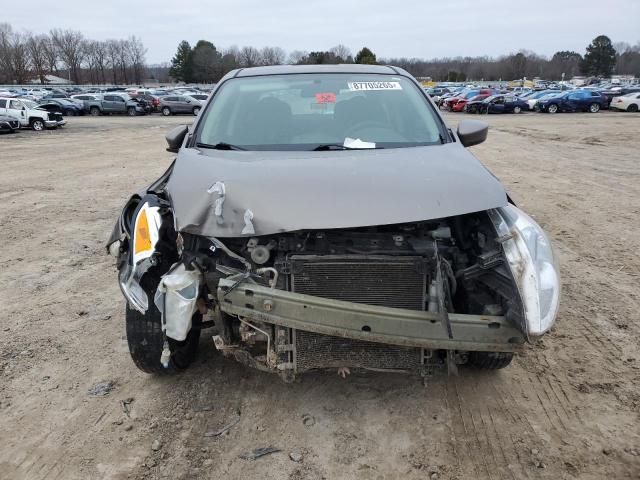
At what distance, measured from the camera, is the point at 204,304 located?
2850 millimetres

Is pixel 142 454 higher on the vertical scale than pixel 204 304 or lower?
lower

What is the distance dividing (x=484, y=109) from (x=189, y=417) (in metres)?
34.6

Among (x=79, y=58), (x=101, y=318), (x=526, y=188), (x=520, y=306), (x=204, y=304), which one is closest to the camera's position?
(x=520, y=306)

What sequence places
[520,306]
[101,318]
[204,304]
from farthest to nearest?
[101,318]
[204,304]
[520,306]

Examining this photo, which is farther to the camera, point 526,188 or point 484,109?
point 484,109

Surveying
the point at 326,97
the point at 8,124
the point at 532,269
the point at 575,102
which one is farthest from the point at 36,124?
the point at 575,102

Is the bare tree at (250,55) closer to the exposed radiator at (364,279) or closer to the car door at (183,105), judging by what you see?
the car door at (183,105)

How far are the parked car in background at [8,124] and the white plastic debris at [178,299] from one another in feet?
76.3

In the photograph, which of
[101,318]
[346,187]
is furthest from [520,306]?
[101,318]

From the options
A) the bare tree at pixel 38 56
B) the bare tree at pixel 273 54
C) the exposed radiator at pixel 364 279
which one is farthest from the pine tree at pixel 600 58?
the exposed radiator at pixel 364 279

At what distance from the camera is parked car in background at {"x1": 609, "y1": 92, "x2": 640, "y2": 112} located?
31.7m

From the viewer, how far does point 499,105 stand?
33.3 metres

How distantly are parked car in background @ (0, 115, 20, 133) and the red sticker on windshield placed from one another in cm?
2236

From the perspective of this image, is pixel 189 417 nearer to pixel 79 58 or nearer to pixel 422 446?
pixel 422 446
